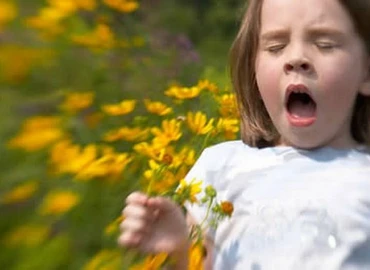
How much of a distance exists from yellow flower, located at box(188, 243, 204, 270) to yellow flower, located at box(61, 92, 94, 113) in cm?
53

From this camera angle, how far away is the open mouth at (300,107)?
1.54 meters

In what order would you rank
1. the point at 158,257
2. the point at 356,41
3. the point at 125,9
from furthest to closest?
the point at 125,9, the point at 356,41, the point at 158,257

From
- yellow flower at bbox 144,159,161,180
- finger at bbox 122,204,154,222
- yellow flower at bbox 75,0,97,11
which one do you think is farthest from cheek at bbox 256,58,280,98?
yellow flower at bbox 75,0,97,11

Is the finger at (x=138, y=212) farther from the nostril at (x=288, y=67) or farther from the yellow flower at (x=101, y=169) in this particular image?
the nostril at (x=288, y=67)

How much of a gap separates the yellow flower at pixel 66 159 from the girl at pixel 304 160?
0.49 metres

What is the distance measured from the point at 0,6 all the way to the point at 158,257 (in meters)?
0.56

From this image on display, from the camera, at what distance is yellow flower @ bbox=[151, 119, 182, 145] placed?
1.82m

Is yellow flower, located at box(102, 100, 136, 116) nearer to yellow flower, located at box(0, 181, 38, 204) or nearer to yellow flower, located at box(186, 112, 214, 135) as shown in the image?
yellow flower, located at box(186, 112, 214, 135)

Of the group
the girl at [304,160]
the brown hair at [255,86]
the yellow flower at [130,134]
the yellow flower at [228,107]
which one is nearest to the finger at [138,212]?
the girl at [304,160]

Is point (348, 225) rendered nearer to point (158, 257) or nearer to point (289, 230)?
point (289, 230)

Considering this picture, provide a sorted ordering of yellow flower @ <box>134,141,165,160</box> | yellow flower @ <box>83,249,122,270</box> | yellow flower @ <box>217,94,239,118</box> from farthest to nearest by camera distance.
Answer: yellow flower @ <box>217,94,239,118</box> < yellow flower @ <box>134,141,165,160</box> < yellow flower @ <box>83,249,122,270</box>

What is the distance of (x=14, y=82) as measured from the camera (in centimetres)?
85

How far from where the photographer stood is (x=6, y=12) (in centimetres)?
86

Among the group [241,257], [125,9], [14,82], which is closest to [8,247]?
[14,82]
